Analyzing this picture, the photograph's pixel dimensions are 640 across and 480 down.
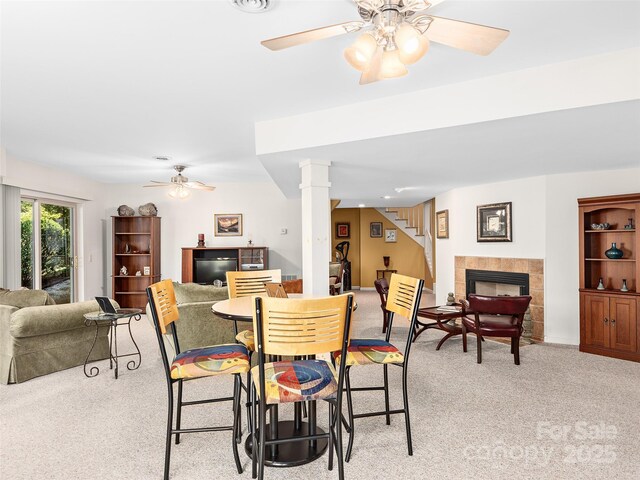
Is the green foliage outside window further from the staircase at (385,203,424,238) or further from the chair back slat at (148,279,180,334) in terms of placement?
the staircase at (385,203,424,238)

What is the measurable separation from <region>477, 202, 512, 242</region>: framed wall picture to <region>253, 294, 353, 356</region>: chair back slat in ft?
15.3

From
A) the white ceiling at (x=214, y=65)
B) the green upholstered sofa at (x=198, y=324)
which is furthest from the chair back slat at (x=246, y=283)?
the white ceiling at (x=214, y=65)

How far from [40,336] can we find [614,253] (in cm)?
612

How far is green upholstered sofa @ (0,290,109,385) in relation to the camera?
368 centimetres

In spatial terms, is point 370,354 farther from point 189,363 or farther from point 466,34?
point 466,34

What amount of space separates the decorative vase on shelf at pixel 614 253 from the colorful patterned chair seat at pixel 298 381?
4088 millimetres

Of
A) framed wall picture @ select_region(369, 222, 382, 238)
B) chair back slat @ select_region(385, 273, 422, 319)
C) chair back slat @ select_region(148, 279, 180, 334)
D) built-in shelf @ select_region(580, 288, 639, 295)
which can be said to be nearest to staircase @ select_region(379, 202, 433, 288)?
framed wall picture @ select_region(369, 222, 382, 238)

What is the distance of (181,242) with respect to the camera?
26.0 feet

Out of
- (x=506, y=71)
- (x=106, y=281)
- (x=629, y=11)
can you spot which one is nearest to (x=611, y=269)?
(x=506, y=71)

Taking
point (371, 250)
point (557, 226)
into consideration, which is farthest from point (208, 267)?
point (557, 226)

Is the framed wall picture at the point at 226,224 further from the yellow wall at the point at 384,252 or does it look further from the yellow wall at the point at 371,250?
the yellow wall at the point at 384,252

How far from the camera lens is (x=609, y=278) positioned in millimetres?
4809

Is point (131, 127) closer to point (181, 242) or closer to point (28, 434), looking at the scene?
point (28, 434)

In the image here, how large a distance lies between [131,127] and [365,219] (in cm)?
773
